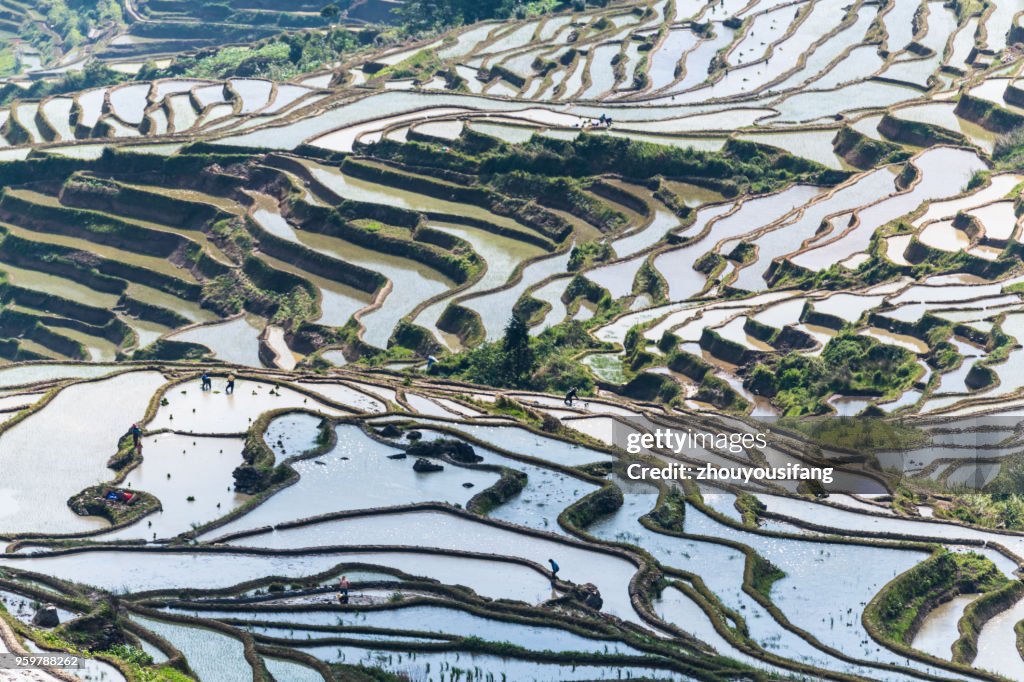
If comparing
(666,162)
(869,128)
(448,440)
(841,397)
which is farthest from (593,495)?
(869,128)

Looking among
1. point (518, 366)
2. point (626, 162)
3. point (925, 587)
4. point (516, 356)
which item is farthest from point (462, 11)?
point (925, 587)

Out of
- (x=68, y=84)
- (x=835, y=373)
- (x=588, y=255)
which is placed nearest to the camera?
(x=835, y=373)

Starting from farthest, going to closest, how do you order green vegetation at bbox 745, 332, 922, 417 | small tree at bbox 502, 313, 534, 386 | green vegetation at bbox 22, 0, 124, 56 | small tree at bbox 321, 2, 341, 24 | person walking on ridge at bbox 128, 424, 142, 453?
green vegetation at bbox 22, 0, 124, 56
small tree at bbox 321, 2, 341, 24
small tree at bbox 502, 313, 534, 386
green vegetation at bbox 745, 332, 922, 417
person walking on ridge at bbox 128, 424, 142, 453

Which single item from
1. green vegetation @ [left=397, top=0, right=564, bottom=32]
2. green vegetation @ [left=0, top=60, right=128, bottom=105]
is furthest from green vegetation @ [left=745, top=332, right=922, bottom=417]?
green vegetation @ [left=0, top=60, right=128, bottom=105]

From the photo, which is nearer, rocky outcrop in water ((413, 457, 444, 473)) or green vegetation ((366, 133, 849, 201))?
rocky outcrop in water ((413, 457, 444, 473))

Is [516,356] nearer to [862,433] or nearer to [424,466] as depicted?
[862,433]

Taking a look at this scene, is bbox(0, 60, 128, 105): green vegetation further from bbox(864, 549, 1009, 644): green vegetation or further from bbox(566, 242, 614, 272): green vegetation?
bbox(864, 549, 1009, 644): green vegetation

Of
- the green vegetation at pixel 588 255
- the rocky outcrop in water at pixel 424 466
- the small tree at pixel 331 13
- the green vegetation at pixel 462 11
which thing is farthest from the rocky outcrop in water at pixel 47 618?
the small tree at pixel 331 13

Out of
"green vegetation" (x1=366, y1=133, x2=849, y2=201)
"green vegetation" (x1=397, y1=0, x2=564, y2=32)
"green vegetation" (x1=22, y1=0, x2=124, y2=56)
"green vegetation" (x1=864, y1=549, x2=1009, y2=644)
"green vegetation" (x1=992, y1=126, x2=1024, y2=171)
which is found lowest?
"green vegetation" (x1=864, y1=549, x2=1009, y2=644)
